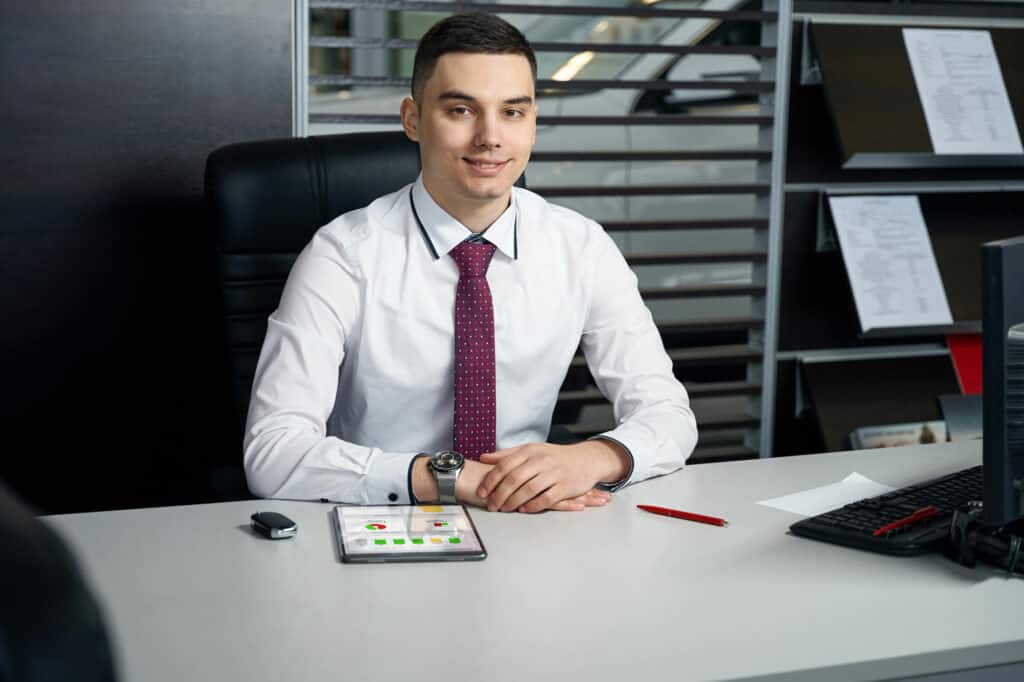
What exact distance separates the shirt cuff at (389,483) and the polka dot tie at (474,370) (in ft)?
0.84

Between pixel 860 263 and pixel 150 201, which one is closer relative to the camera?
pixel 150 201

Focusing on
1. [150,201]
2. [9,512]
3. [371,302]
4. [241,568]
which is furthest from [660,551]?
[150,201]

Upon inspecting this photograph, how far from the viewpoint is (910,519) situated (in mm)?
1341

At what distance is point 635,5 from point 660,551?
1811 mm

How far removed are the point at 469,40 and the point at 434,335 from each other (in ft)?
1.49

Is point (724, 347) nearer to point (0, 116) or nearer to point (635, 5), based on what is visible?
point (635, 5)

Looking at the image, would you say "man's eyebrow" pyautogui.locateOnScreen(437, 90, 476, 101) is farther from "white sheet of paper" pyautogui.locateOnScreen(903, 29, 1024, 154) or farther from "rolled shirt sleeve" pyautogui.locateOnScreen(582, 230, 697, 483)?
"white sheet of paper" pyautogui.locateOnScreen(903, 29, 1024, 154)

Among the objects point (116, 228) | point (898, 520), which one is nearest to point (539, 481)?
point (898, 520)

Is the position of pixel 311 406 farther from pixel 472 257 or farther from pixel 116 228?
pixel 116 228

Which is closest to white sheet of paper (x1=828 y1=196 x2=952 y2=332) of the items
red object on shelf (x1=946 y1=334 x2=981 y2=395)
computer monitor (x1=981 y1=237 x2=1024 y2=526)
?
red object on shelf (x1=946 y1=334 x2=981 y2=395)

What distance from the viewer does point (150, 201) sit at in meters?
2.40

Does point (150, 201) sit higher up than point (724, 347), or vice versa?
point (150, 201)

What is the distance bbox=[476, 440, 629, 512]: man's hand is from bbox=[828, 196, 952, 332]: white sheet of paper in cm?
158

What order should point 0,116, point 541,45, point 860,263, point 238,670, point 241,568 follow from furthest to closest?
point 860,263
point 541,45
point 0,116
point 241,568
point 238,670
